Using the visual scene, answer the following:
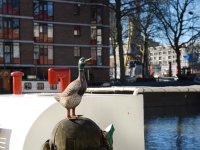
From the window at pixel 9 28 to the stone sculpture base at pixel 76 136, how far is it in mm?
35262

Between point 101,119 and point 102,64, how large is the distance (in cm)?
4066

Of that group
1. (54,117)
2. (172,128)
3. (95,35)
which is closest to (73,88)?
(54,117)

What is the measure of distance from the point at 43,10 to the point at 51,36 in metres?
3.09

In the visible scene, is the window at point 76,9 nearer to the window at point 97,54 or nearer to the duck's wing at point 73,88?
the window at point 97,54

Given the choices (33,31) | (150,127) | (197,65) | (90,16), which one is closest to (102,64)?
(90,16)

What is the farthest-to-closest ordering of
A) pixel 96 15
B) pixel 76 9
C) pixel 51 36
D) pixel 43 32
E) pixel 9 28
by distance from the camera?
1. pixel 96 15
2. pixel 76 9
3. pixel 51 36
4. pixel 43 32
5. pixel 9 28

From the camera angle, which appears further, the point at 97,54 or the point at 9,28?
the point at 97,54

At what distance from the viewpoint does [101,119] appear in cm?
668

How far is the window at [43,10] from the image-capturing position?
144 ft

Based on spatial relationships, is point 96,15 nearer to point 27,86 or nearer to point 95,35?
point 95,35

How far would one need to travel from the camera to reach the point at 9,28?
132ft

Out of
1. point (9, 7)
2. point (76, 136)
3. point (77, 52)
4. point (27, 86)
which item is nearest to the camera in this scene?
point (76, 136)

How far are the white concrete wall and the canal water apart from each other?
5591 mm

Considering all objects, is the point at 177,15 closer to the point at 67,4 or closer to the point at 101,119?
the point at 67,4
